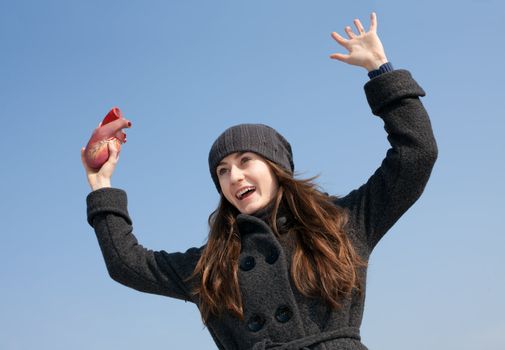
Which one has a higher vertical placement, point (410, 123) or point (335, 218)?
point (410, 123)

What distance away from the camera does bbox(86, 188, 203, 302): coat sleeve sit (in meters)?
4.71

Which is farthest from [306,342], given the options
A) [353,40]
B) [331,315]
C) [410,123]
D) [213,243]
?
[353,40]

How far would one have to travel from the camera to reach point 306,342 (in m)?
4.07

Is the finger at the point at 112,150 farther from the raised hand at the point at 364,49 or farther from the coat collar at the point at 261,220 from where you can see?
the raised hand at the point at 364,49

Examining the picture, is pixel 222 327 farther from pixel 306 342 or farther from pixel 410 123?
pixel 410 123

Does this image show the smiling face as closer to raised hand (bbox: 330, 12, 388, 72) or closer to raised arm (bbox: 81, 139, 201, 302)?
raised arm (bbox: 81, 139, 201, 302)

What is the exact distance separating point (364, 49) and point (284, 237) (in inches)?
51.1

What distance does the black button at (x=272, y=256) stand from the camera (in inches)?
171

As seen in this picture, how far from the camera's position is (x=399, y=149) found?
4211 mm

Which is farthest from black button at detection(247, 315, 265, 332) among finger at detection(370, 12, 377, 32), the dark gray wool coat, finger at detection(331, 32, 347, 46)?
finger at detection(370, 12, 377, 32)

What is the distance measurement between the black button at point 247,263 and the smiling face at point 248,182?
0.30m

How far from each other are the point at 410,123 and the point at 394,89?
0.74 feet

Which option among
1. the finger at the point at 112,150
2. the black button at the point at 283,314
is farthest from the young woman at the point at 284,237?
the finger at the point at 112,150

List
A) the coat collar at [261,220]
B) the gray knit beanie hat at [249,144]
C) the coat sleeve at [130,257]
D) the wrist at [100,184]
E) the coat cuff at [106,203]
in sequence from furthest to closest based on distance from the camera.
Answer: the wrist at [100,184] → the coat cuff at [106,203] → the coat sleeve at [130,257] → the gray knit beanie hat at [249,144] → the coat collar at [261,220]
